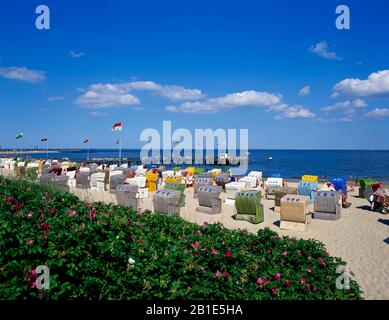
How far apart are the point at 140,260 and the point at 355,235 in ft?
33.6

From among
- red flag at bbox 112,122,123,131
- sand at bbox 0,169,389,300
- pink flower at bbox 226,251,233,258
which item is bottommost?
sand at bbox 0,169,389,300

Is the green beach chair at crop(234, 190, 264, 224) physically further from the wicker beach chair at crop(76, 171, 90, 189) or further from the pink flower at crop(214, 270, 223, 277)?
the wicker beach chair at crop(76, 171, 90, 189)

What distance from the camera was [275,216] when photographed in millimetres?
15086

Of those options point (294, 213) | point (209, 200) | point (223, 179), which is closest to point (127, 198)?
point (209, 200)

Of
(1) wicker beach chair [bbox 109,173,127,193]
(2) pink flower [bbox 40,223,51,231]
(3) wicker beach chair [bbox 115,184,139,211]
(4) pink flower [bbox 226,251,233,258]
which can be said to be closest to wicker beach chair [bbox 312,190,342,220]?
(3) wicker beach chair [bbox 115,184,139,211]

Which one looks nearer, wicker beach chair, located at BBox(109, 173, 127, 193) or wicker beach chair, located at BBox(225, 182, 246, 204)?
wicker beach chair, located at BBox(225, 182, 246, 204)

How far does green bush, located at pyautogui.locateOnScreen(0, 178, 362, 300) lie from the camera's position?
3.67m

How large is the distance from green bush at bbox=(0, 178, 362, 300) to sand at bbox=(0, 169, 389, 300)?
228 centimetres

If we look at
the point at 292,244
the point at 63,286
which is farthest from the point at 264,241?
the point at 63,286

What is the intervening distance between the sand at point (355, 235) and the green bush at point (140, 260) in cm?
228

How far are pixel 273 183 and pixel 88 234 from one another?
1810 centimetres

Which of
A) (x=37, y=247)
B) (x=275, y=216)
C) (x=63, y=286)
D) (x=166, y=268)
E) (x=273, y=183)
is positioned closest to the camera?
(x=63, y=286)

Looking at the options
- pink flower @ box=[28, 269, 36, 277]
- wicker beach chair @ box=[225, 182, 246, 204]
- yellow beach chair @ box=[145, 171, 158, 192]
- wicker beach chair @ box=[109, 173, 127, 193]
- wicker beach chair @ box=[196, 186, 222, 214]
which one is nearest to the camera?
pink flower @ box=[28, 269, 36, 277]
